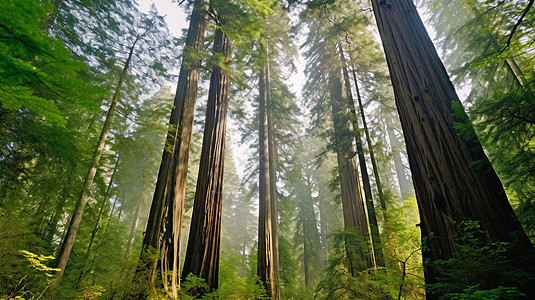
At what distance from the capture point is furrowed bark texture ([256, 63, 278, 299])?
6.98 metres

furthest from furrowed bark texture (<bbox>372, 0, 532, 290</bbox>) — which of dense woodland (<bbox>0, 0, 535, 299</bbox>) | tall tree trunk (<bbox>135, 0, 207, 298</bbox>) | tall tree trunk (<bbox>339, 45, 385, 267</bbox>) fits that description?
tall tree trunk (<bbox>135, 0, 207, 298</bbox>)

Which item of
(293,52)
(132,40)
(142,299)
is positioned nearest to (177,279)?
(142,299)

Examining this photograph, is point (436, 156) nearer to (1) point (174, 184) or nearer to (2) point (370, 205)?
(2) point (370, 205)

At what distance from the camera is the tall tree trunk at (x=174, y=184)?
157 inches

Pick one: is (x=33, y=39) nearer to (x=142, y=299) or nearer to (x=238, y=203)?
(x=142, y=299)

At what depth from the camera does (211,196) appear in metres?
4.89

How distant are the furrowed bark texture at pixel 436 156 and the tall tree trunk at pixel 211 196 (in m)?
3.69

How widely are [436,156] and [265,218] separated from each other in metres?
6.27

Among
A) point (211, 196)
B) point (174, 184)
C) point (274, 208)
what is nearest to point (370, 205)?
point (211, 196)

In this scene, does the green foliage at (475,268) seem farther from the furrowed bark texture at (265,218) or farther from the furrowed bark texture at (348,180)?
the furrowed bark texture at (265,218)

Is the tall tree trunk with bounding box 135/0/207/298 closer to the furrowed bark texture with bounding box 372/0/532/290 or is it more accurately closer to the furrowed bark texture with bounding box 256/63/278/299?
the furrowed bark texture with bounding box 256/63/278/299

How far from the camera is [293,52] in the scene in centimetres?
1339

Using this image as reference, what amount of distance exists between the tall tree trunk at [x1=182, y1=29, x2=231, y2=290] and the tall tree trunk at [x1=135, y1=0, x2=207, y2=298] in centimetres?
32

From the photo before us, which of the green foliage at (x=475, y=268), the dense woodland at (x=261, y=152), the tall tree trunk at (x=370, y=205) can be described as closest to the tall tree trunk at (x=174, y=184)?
the dense woodland at (x=261, y=152)
